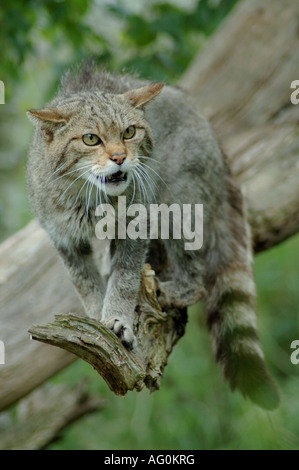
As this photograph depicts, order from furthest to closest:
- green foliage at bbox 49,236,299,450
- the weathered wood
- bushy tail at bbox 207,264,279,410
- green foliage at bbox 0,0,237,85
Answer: green foliage at bbox 49,236,299,450 < green foliage at bbox 0,0,237,85 < the weathered wood < bushy tail at bbox 207,264,279,410

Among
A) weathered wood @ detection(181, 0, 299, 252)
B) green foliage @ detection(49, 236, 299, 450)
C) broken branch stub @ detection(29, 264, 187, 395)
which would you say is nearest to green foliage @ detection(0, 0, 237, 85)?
weathered wood @ detection(181, 0, 299, 252)

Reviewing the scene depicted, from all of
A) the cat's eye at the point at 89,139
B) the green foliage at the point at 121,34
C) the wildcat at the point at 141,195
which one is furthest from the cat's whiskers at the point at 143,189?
the green foliage at the point at 121,34

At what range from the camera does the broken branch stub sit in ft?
8.61

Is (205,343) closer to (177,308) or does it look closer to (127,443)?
(127,443)

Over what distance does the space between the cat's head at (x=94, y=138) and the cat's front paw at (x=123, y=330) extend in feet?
2.29

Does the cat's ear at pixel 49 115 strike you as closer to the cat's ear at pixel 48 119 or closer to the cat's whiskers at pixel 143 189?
the cat's ear at pixel 48 119

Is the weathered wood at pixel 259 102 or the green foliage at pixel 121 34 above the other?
the green foliage at pixel 121 34

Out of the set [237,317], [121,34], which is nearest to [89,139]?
[237,317]

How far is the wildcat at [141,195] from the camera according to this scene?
304 cm

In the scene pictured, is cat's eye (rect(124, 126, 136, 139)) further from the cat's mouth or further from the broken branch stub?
the broken branch stub

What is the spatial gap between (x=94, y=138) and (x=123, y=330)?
1.04 m

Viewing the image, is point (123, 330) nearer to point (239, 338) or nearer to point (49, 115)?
point (239, 338)
